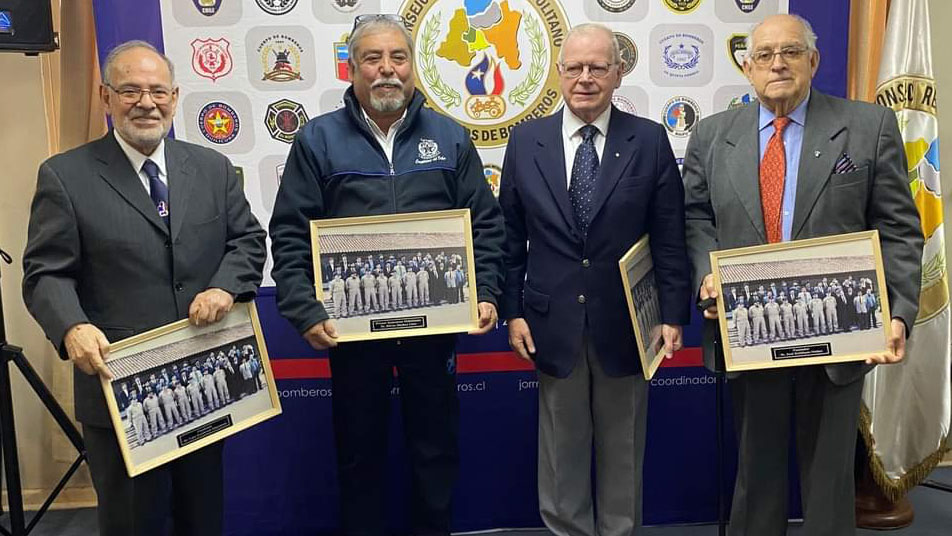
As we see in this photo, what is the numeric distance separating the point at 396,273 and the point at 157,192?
30.1 inches

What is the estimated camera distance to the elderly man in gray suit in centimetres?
232

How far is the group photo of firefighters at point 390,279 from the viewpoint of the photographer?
2.45m

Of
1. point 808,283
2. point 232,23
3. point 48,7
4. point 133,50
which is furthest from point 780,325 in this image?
point 48,7

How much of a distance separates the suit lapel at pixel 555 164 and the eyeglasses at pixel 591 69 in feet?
0.60

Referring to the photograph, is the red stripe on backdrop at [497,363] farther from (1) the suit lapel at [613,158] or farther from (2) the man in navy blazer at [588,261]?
(1) the suit lapel at [613,158]

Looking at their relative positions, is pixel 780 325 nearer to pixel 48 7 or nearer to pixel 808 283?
pixel 808 283

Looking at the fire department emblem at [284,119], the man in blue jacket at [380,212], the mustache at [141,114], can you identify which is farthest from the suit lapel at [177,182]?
the fire department emblem at [284,119]

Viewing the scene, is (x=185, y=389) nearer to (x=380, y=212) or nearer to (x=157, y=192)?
(x=157, y=192)

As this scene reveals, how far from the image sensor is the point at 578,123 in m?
2.57

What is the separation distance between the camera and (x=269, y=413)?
2.42 m

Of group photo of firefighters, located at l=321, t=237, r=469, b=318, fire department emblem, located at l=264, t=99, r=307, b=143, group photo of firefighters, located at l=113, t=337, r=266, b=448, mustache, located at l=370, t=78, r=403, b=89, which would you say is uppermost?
mustache, located at l=370, t=78, r=403, b=89

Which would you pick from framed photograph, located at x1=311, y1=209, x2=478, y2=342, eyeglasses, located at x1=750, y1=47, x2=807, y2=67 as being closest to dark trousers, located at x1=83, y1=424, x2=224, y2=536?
framed photograph, located at x1=311, y1=209, x2=478, y2=342

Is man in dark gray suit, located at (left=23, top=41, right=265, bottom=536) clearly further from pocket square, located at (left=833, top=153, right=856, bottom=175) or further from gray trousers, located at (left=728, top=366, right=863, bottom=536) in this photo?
pocket square, located at (left=833, top=153, right=856, bottom=175)

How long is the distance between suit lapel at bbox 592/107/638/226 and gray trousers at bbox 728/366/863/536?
76 cm
